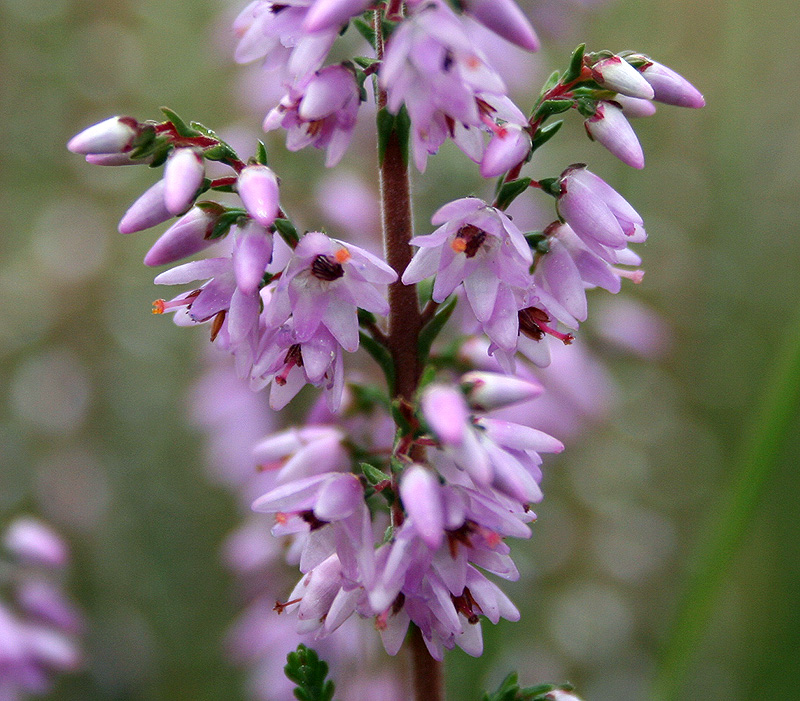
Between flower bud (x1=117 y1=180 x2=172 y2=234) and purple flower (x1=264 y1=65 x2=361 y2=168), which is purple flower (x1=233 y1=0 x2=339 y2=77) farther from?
flower bud (x1=117 y1=180 x2=172 y2=234)

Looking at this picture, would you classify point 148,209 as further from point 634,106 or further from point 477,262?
point 634,106

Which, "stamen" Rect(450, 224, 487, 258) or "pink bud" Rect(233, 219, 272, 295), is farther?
"stamen" Rect(450, 224, 487, 258)

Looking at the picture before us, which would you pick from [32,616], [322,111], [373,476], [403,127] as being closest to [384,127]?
[403,127]

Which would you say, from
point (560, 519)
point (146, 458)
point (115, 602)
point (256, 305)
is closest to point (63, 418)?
point (146, 458)

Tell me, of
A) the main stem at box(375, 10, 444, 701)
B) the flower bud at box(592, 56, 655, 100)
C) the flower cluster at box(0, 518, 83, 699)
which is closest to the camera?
the flower bud at box(592, 56, 655, 100)

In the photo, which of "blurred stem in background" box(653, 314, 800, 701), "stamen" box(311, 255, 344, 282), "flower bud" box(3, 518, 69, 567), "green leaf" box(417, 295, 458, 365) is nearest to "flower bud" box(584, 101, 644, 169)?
"green leaf" box(417, 295, 458, 365)

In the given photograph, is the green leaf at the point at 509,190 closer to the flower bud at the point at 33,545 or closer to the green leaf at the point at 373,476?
the green leaf at the point at 373,476
